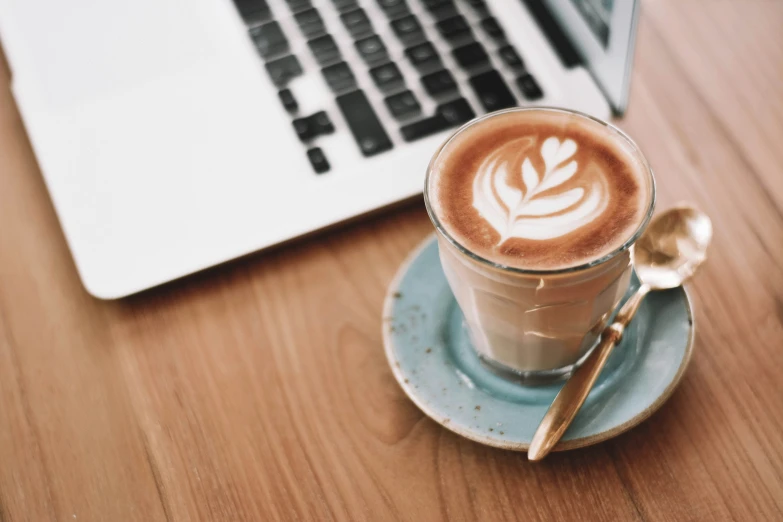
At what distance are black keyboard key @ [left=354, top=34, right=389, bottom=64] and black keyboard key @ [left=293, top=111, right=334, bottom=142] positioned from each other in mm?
83

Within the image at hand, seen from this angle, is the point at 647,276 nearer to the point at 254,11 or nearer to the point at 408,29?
the point at 408,29

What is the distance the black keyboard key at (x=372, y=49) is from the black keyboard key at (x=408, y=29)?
0.02 m

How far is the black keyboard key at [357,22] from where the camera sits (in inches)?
26.2

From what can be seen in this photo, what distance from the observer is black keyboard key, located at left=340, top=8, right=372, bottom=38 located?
665 mm

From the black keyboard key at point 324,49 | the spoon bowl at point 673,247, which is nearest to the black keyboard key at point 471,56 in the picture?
the black keyboard key at point 324,49

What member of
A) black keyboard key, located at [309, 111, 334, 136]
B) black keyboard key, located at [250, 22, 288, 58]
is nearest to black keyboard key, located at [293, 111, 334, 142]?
black keyboard key, located at [309, 111, 334, 136]

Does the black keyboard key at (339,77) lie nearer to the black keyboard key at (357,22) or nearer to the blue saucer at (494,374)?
the black keyboard key at (357,22)

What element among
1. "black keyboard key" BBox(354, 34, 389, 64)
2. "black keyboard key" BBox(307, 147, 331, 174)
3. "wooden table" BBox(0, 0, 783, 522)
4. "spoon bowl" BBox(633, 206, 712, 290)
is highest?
"black keyboard key" BBox(354, 34, 389, 64)

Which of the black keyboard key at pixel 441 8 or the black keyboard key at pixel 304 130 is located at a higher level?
the black keyboard key at pixel 441 8

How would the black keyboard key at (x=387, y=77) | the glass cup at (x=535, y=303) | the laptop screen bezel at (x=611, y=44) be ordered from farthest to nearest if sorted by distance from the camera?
the black keyboard key at (x=387, y=77), the laptop screen bezel at (x=611, y=44), the glass cup at (x=535, y=303)

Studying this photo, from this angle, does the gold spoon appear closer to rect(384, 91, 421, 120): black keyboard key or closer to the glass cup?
the glass cup

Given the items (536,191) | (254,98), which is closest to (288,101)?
(254,98)

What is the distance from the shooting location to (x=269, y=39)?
67 cm

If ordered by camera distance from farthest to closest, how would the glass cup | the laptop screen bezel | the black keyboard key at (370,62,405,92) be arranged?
the black keyboard key at (370,62,405,92)
the laptop screen bezel
the glass cup
